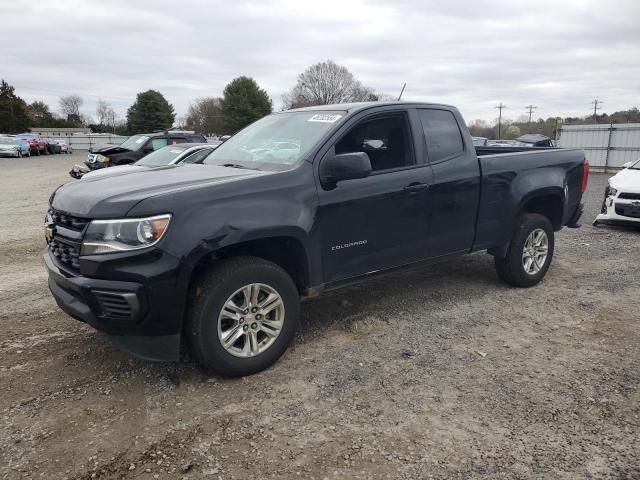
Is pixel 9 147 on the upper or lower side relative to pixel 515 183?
lower

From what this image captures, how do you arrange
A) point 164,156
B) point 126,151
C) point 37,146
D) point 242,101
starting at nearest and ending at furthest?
point 164,156 → point 126,151 → point 37,146 → point 242,101

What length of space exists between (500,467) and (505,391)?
0.84m

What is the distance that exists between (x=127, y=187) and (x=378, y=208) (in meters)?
1.93

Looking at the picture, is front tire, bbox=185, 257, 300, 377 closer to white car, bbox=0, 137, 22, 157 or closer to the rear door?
the rear door

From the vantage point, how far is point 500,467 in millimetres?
2680

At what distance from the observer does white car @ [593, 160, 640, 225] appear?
877cm

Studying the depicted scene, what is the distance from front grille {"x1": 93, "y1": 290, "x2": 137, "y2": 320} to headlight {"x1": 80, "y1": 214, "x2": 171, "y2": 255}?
268 mm

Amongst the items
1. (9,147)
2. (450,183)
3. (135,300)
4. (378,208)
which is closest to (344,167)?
(378,208)

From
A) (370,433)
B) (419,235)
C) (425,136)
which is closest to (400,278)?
(419,235)

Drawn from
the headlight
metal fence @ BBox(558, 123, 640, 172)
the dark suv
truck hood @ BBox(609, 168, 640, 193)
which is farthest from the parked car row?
the headlight

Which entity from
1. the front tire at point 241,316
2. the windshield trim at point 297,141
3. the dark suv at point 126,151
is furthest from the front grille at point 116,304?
the dark suv at point 126,151

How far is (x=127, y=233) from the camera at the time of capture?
312cm

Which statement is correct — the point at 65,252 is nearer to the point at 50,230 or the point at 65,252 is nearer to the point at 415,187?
the point at 50,230

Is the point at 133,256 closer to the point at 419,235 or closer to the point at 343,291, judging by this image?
the point at 419,235
